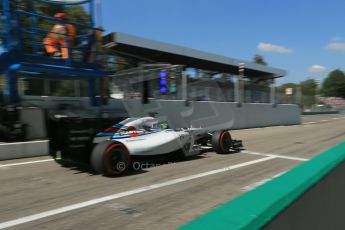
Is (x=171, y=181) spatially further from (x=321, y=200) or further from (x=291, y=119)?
(x=291, y=119)

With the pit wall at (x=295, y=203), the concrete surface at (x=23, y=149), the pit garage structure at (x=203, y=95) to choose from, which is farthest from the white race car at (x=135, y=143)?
the pit wall at (x=295, y=203)

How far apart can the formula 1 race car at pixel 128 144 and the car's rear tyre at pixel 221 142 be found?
0.78m

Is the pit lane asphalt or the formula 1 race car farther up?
the formula 1 race car

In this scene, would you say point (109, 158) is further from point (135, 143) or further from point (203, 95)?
point (203, 95)

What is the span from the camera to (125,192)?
20.6 feet

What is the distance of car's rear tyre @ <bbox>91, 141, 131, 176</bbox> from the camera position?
7145mm

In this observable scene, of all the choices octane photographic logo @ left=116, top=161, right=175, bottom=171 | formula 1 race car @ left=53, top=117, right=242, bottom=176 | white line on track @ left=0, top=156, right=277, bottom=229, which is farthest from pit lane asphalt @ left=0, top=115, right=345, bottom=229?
formula 1 race car @ left=53, top=117, right=242, bottom=176

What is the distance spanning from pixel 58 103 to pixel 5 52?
266cm

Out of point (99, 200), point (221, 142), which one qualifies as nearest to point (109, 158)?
point (99, 200)

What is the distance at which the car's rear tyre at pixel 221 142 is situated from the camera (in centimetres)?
1057

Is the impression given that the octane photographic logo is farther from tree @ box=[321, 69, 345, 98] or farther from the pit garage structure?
tree @ box=[321, 69, 345, 98]

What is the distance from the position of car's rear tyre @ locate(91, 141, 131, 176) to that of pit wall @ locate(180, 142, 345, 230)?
4.28m

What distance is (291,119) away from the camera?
2892 centimetres

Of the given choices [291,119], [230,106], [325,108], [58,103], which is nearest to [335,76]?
[325,108]
